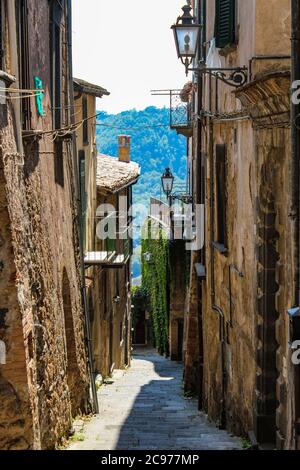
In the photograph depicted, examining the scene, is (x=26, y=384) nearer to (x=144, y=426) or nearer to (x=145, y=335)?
(x=144, y=426)

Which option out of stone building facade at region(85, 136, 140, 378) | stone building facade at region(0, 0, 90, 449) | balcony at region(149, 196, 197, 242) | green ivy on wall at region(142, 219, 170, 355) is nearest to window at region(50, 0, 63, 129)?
stone building facade at region(0, 0, 90, 449)

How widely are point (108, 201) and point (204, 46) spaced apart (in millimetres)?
9999

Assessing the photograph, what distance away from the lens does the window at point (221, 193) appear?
13680 millimetres

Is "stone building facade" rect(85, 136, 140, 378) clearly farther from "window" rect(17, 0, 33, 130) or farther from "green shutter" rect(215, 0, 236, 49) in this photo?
"window" rect(17, 0, 33, 130)

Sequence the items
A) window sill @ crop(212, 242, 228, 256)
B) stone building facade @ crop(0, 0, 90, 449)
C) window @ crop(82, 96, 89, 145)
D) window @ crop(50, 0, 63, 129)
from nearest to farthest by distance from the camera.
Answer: stone building facade @ crop(0, 0, 90, 449), window sill @ crop(212, 242, 228, 256), window @ crop(50, 0, 63, 129), window @ crop(82, 96, 89, 145)

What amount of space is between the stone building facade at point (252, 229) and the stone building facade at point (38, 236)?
2.46m

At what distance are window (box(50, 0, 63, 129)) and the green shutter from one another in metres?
2.85

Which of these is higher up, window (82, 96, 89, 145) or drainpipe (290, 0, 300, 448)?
window (82, 96, 89, 145)

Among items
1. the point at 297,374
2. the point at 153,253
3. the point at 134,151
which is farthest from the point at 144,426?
the point at 134,151

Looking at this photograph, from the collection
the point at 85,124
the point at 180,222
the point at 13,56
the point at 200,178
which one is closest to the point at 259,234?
the point at 13,56

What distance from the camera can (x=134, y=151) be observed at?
13475 centimetres

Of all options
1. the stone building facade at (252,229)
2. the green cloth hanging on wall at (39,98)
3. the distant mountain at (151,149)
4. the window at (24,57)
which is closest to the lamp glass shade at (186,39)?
the stone building facade at (252,229)

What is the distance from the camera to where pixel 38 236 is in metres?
10.4

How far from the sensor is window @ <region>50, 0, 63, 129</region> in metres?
13.2
